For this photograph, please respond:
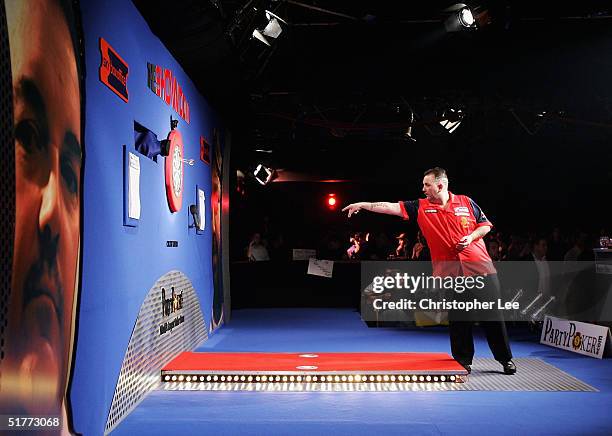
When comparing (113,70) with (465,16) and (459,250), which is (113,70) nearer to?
(459,250)

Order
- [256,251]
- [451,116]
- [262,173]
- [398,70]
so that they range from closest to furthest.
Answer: [398,70] → [451,116] → [256,251] → [262,173]

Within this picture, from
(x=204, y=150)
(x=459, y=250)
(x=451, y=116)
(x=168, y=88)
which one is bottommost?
(x=459, y=250)

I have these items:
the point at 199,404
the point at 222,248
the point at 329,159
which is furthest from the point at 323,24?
the point at 329,159

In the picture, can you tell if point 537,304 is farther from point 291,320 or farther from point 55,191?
point 55,191

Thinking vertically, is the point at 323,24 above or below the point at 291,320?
above

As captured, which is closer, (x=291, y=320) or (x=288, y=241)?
(x=291, y=320)

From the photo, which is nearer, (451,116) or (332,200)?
(451,116)

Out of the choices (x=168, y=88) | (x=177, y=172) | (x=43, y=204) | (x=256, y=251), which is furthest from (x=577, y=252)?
(x=43, y=204)

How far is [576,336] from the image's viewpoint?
743 centimetres

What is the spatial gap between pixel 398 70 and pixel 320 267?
4431mm

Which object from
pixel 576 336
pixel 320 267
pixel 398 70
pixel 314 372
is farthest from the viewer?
pixel 320 267

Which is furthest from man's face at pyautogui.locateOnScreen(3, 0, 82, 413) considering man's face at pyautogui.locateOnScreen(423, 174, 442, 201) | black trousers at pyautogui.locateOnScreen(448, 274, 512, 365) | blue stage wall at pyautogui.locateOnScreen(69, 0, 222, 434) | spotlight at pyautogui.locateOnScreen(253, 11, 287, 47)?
spotlight at pyautogui.locateOnScreen(253, 11, 287, 47)

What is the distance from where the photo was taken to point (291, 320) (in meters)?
11.3

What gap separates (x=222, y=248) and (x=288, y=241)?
9.23 meters
